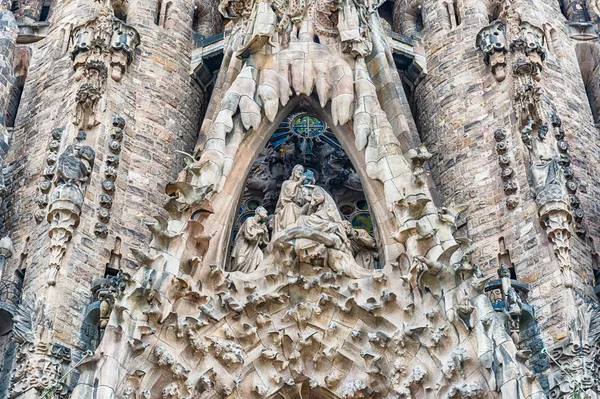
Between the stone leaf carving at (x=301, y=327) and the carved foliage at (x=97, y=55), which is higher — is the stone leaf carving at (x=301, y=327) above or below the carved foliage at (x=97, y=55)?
below

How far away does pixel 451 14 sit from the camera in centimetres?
1861

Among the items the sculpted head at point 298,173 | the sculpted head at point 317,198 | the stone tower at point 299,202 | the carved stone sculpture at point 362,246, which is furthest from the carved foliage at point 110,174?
the carved stone sculpture at point 362,246

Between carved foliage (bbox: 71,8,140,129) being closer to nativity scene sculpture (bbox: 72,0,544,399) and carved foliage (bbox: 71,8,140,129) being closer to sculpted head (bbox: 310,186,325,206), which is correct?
nativity scene sculpture (bbox: 72,0,544,399)

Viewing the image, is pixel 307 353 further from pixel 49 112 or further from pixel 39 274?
pixel 49 112

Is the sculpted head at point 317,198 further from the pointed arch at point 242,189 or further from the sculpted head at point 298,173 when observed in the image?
the pointed arch at point 242,189

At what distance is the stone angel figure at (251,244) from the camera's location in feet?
45.5

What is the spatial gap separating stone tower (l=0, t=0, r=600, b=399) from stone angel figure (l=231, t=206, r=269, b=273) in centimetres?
3

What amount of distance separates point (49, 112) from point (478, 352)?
312 inches

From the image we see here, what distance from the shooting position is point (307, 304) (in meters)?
13.3

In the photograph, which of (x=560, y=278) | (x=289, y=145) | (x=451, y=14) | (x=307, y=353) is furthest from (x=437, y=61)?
(x=307, y=353)

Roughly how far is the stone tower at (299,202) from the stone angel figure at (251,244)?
29 millimetres

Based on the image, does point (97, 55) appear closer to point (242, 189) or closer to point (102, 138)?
point (102, 138)

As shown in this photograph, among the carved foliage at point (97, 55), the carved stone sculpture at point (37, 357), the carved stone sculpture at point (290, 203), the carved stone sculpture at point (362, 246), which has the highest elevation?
the carved foliage at point (97, 55)

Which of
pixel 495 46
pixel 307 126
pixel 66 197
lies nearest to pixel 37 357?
pixel 66 197
